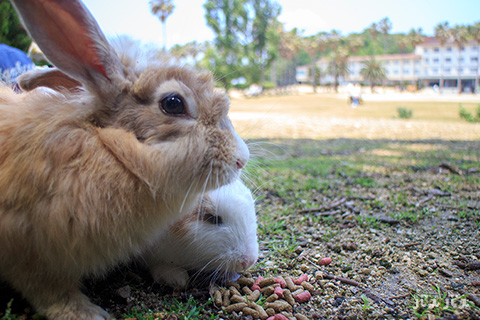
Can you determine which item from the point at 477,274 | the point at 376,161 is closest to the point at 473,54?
the point at 376,161

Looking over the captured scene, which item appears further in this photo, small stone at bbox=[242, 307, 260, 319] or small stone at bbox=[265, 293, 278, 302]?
small stone at bbox=[265, 293, 278, 302]

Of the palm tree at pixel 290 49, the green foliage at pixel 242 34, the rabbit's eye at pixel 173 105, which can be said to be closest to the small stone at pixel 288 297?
the rabbit's eye at pixel 173 105

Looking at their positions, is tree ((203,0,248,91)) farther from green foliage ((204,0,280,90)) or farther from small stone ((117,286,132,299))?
small stone ((117,286,132,299))

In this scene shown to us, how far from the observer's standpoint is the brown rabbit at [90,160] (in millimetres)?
1563

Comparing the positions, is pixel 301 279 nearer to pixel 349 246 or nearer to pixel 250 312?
pixel 250 312

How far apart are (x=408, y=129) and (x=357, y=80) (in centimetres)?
5980

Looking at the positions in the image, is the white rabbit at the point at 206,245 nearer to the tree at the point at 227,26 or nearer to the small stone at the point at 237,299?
the small stone at the point at 237,299

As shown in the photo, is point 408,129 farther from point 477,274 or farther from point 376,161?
point 477,274

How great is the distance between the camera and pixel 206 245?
2.09 meters

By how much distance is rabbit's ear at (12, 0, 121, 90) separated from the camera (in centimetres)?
163

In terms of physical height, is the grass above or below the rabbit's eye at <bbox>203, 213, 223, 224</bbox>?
below

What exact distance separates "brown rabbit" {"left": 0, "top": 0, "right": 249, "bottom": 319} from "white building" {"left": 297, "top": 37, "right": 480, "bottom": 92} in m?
32.9

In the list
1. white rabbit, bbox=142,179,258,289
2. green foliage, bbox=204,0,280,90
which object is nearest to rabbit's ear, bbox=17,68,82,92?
white rabbit, bbox=142,179,258,289

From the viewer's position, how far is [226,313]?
1.88 m
